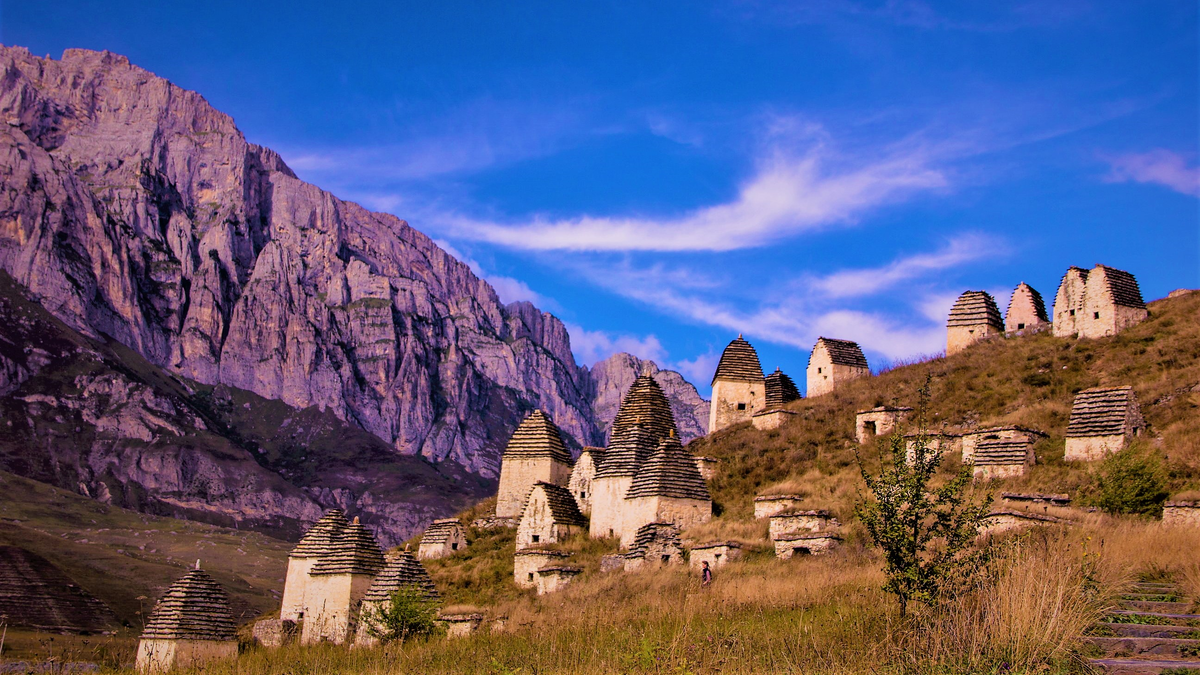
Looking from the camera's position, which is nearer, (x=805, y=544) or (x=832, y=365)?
(x=805, y=544)

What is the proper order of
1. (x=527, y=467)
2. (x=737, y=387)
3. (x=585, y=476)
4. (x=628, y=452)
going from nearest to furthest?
(x=628, y=452)
(x=585, y=476)
(x=527, y=467)
(x=737, y=387)

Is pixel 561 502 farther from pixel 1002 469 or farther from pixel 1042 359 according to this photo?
pixel 1042 359

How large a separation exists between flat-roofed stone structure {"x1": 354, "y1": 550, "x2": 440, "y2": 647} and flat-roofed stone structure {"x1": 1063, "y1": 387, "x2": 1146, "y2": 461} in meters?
17.4

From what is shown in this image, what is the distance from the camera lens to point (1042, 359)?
39.0 m

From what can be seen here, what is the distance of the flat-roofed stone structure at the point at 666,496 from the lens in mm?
30641

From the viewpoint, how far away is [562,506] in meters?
34.3

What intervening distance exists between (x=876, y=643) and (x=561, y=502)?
74.7ft

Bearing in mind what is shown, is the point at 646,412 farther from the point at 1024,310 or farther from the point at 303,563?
the point at 1024,310

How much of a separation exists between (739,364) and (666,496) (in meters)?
19.4

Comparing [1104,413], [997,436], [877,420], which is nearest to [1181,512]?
[1104,413]

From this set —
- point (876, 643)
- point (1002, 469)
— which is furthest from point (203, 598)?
point (1002, 469)

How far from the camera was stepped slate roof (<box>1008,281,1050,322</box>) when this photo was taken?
46844mm

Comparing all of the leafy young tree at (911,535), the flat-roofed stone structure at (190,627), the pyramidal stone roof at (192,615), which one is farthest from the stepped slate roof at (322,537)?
the leafy young tree at (911,535)

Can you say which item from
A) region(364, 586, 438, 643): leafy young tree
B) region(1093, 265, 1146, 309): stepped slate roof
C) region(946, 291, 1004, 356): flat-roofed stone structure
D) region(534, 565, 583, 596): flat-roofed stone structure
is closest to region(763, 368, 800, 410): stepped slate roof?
region(946, 291, 1004, 356): flat-roofed stone structure
